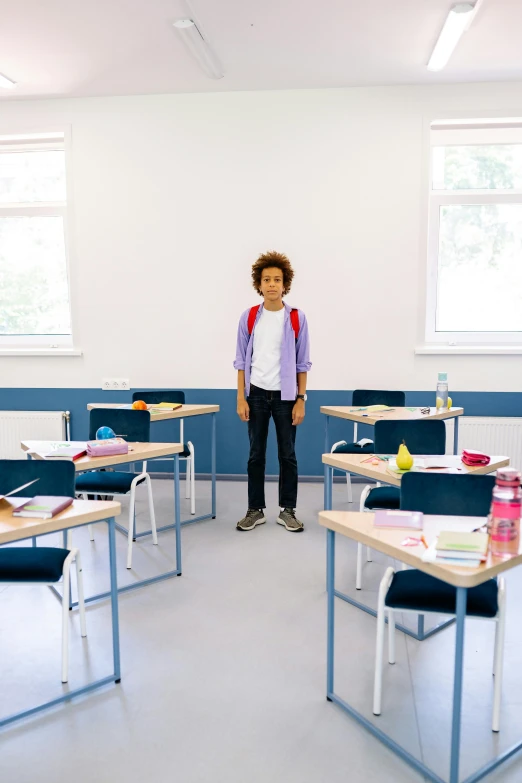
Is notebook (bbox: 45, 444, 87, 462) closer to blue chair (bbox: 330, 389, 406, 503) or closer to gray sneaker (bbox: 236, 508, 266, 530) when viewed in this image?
gray sneaker (bbox: 236, 508, 266, 530)

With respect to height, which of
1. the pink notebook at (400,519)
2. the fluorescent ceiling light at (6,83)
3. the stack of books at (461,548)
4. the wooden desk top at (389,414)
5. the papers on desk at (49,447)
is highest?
the fluorescent ceiling light at (6,83)

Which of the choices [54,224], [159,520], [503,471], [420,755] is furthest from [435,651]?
[54,224]

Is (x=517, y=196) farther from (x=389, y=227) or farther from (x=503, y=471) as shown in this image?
(x=503, y=471)

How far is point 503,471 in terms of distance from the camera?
201 cm

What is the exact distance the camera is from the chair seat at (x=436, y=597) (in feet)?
6.82

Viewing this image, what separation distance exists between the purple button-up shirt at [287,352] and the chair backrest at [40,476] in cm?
167

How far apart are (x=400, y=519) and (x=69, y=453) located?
175cm

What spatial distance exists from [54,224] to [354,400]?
3125 millimetres

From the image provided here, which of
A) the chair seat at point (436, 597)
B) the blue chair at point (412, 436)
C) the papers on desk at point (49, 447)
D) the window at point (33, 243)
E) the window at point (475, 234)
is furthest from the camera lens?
the window at point (33, 243)

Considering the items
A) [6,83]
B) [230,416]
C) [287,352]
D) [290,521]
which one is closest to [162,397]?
[230,416]

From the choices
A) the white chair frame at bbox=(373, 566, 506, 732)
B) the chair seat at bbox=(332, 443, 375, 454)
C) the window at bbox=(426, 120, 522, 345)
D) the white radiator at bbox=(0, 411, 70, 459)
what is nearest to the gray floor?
the white chair frame at bbox=(373, 566, 506, 732)

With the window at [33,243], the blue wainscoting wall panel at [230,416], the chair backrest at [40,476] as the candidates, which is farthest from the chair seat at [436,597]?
the window at [33,243]

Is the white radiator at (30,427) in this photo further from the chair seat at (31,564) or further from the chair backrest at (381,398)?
the chair seat at (31,564)

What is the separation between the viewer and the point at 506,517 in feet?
6.39
